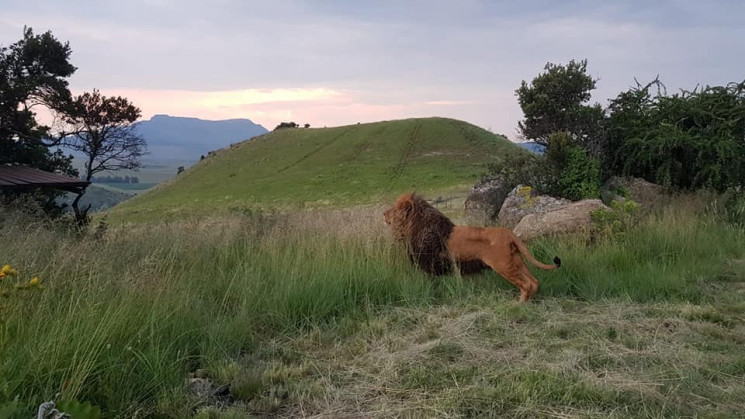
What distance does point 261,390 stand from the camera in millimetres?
3363

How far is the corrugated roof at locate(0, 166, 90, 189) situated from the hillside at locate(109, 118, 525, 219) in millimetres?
21282

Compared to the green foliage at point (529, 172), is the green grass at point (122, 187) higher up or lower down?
lower down

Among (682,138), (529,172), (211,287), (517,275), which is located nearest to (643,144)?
(682,138)

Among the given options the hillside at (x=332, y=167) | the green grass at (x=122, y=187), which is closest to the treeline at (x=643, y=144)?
the hillside at (x=332, y=167)

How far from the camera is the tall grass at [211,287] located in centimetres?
305

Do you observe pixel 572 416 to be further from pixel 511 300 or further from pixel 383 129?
pixel 383 129

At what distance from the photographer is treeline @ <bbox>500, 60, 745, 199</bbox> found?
32.7ft

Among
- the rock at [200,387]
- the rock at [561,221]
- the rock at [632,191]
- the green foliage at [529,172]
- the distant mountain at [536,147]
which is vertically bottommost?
the rock at [200,387]

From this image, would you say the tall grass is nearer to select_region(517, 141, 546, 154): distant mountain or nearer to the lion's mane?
the lion's mane

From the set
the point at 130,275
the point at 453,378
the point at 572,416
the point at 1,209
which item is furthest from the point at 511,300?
the point at 1,209

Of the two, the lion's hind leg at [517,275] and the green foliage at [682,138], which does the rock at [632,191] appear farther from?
the lion's hind leg at [517,275]

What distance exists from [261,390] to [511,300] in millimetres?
2924

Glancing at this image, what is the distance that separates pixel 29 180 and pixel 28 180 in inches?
0.5

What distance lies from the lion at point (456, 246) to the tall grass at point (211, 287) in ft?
0.70
